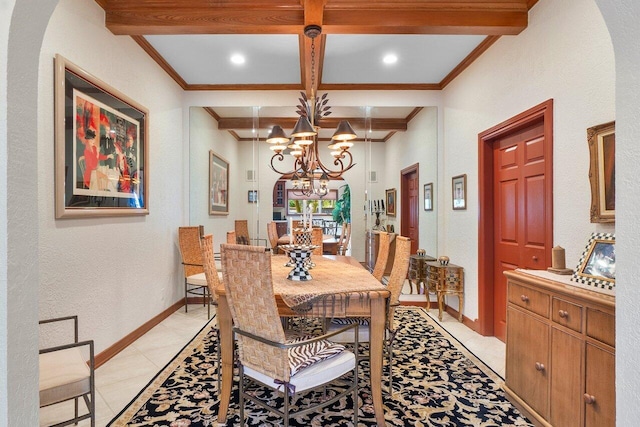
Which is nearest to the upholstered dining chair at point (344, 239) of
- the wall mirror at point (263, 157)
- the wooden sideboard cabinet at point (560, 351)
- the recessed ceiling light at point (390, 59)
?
the wall mirror at point (263, 157)

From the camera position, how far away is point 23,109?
3.43ft

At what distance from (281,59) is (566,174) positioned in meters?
2.92

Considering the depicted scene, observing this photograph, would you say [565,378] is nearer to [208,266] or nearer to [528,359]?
[528,359]

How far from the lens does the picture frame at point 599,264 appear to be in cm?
173

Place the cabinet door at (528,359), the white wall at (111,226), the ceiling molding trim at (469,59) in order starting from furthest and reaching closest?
the ceiling molding trim at (469,59)
the white wall at (111,226)
the cabinet door at (528,359)

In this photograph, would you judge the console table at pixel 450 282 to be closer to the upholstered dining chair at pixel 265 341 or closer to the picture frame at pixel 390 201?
the picture frame at pixel 390 201

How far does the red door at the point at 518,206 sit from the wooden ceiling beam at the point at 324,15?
986 mm

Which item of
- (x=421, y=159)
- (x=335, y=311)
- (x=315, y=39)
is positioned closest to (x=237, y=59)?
(x=315, y=39)

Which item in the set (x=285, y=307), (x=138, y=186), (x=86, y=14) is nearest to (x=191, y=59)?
(x=86, y=14)

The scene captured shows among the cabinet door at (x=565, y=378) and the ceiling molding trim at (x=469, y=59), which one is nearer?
the cabinet door at (x=565, y=378)

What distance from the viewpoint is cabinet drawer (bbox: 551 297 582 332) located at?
5.47ft

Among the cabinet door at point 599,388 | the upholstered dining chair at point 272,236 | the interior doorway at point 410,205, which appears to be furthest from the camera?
the interior doorway at point 410,205

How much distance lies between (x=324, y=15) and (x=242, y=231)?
10.2 ft

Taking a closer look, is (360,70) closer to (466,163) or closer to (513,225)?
(466,163)
